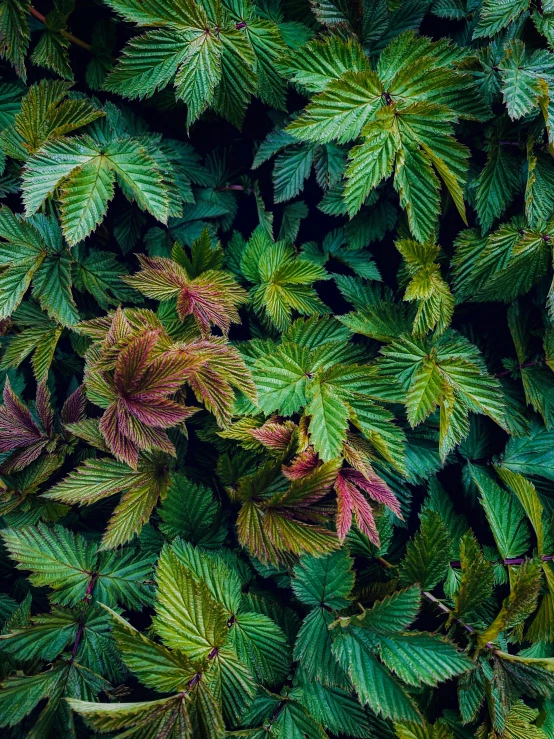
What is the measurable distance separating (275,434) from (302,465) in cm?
9

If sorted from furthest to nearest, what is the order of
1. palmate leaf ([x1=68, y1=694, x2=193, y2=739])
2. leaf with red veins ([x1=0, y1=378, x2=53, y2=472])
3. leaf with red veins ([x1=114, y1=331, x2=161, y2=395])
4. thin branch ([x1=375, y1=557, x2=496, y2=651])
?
leaf with red veins ([x1=0, y1=378, x2=53, y2=472]) < thin branch ([x1=375, y1=557, x2=496, y2=651]) < leaf with red veins ([x1=114, y1=331, x2=161, y2=395]) < palmate leaf ([x1=68, y1=694, x2=193, y2=739])

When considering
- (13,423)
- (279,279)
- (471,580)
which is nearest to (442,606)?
(471,580)

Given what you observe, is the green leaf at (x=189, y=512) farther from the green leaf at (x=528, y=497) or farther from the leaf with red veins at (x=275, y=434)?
the green leaf at (x=528, y=497)

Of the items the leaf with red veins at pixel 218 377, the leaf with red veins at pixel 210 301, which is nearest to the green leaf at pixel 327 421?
the leaf with red veins at pixel 218 377

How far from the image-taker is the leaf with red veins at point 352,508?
3.34 ft

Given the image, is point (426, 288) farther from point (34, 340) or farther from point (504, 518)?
point (34, 340)

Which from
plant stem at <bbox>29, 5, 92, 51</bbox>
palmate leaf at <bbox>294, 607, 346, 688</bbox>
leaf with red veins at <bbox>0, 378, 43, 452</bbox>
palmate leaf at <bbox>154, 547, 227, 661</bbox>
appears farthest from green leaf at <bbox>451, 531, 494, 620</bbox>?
plant stem at <bbox>29, 5, 92, 51</bbox>

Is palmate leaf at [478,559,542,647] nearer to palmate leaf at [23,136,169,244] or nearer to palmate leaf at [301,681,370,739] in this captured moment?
palmate leaf at [301,681,370,739]

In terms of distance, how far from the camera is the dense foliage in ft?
3.47

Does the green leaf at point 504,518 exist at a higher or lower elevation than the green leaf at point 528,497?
lower

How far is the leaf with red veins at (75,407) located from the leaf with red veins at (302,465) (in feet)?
1.64

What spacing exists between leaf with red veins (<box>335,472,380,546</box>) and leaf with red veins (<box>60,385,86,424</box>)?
23.5 inches

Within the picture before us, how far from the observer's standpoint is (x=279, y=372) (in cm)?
116

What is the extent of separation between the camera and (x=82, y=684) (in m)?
1.08
